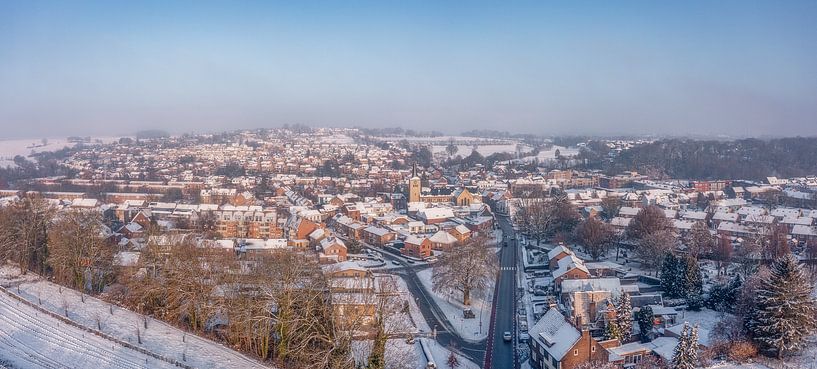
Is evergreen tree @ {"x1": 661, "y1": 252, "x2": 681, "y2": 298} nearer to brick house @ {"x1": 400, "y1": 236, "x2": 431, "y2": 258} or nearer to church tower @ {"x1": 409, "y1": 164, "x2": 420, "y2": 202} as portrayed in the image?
brick house @ {"x1": 400, "y1": 236, "x2": 431, "y2": 258}

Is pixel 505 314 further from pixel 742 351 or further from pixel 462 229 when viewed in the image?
pixel 462 229

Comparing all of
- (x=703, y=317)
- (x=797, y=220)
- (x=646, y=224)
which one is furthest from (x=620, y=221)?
(x=703, y=317)

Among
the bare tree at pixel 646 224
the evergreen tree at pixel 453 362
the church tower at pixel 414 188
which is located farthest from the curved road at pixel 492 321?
the church tower at pixel 414 188

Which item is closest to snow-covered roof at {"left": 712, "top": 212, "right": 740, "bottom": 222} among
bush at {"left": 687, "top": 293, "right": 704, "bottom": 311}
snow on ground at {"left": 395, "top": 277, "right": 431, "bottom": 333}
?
bush at {"left": 687, "top": 293, "right": 704, "bottom": 311}

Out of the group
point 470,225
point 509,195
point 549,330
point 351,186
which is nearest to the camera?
point 549,330

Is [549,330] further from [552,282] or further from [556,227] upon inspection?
[556,227]

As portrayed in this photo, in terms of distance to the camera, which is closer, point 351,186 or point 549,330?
point 549,330

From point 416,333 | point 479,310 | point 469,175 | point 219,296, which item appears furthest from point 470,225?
point 469,175
